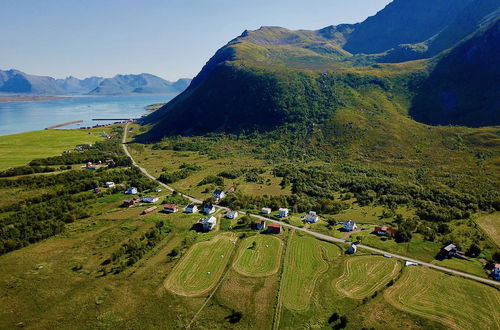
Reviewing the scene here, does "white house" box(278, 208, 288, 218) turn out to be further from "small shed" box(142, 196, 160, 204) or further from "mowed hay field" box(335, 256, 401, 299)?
"small shed" box(142, 196, 160, 204)

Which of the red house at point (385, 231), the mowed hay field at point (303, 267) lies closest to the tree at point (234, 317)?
the mowed hay field at point (303, 267)

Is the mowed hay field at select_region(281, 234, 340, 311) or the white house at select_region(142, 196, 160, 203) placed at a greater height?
the white house at select_region(142, 196, 160, 203)

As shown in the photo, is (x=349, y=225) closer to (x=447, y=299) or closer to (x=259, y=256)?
(x=259, y=256)

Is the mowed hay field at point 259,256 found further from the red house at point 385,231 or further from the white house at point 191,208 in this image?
the red house at point 385,231

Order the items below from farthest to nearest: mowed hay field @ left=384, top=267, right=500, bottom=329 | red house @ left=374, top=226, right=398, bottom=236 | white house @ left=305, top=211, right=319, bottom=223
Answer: white house @ left=305, top=211, right=319, bottom=223 → red house @ left=374, top=226, right=398, bottom=236 → mowed hay field @ left=384, top=267, right=500, bottom=329

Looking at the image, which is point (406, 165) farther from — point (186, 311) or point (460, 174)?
point (186, 311)

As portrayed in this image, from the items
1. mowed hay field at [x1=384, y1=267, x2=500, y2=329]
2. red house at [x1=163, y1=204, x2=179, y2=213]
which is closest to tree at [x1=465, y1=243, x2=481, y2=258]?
mowed hay field at [x1=384, y1=267, x2=500, y2=329]

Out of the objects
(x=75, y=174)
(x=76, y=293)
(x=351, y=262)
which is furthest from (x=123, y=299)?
(x=75, y=174)
